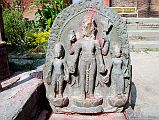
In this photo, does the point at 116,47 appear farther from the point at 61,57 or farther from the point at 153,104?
the point at 153,104

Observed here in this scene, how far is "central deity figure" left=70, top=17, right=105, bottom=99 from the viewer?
3.38 metres

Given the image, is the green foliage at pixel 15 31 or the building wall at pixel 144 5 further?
the building wall at pixel 144 5

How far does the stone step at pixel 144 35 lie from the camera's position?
9177 mm

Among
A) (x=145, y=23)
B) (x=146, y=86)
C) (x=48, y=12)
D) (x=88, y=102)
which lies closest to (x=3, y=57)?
(x=88, y=102)

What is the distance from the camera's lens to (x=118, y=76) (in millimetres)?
3383

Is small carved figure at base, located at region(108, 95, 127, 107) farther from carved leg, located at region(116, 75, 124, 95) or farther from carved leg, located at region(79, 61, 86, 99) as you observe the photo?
carved leg, located at region(79, 61, 86, 99)

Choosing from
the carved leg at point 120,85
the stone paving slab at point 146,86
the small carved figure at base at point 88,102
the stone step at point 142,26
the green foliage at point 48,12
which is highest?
the green foliage at point 48,12

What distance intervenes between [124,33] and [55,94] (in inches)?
43.9

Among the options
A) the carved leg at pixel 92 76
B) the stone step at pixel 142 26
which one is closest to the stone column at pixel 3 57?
the carved leg at pixel 92 76

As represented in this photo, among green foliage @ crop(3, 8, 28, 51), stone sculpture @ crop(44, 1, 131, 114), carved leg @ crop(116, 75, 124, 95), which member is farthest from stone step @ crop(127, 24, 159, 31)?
carved leg @ crop(116, 75, 124, 95)

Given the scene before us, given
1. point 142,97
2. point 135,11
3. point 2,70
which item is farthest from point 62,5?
point 142,97

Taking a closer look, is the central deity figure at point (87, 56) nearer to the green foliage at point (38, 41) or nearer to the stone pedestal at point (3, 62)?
the stone pedestal at point (3, 62)

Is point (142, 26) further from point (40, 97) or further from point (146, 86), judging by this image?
point (40, 97)

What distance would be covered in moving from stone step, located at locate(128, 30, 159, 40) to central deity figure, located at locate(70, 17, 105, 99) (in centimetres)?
595
